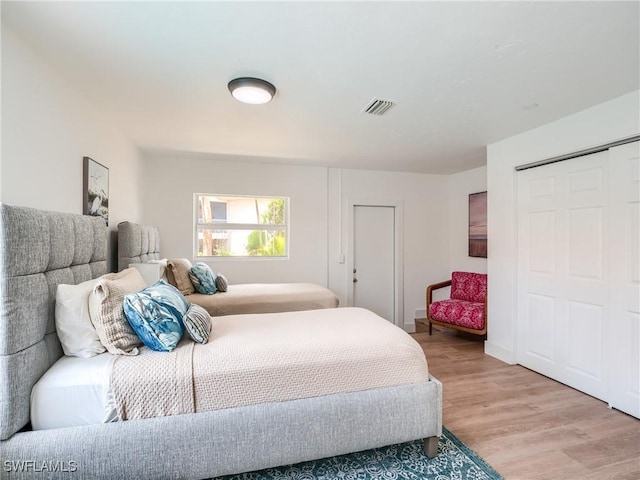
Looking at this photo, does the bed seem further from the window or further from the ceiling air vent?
the ceiling air vent

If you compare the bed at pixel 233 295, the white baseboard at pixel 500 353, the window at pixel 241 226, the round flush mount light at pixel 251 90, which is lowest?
the white baseboard at pixel 500 353

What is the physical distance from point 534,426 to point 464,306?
6.06 feet

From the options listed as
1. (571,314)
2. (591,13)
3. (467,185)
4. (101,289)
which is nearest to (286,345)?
(101,289)

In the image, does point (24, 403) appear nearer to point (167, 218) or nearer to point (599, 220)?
point (167, 218)

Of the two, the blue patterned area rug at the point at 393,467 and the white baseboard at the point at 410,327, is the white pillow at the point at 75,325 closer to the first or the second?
the blue patterned area rug at the point at 393,467

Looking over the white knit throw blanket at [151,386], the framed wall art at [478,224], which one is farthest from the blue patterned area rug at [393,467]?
the framed wall art at [478,224]

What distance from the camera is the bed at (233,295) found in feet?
8.89

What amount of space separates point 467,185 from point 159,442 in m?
4.73

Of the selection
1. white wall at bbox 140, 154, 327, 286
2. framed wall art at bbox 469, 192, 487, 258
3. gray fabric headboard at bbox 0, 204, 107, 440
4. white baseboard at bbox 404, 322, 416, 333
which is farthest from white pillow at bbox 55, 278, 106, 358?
framed wall art at bbox 469, 192, 487, 258

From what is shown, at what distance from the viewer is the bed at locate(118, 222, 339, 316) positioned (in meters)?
2.71

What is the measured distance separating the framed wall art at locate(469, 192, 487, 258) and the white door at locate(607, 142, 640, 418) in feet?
6.27

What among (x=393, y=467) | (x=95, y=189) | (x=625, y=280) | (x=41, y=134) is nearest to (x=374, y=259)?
(x=625, y=280)

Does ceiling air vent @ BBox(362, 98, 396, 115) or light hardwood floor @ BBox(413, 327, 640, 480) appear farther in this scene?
ceiling air vent @ BBox(362, 98, 396, 115)

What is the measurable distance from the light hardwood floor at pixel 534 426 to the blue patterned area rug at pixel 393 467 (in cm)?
14
